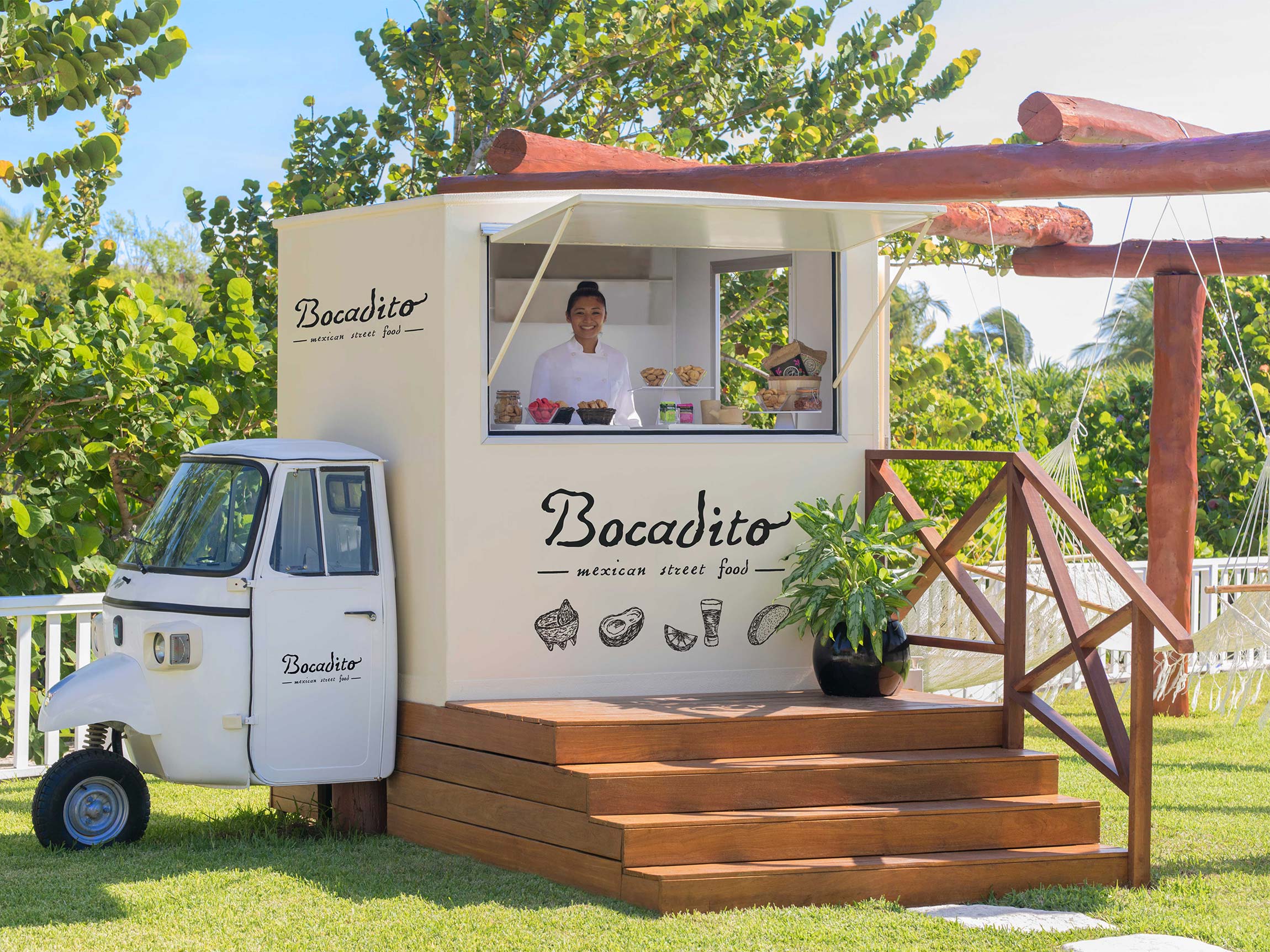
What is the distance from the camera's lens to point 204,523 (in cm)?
670

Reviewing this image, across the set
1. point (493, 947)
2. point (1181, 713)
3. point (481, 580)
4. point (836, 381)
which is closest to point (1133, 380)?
point (1181, 713)

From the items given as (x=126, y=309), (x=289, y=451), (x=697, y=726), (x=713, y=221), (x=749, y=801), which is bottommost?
(x=749, y=801)

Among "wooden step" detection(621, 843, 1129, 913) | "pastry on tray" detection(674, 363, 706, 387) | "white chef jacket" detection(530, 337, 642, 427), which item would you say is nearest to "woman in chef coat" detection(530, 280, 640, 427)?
"white chef jacket" detection(530, 337, 642, 427)

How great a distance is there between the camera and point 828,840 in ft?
19.5

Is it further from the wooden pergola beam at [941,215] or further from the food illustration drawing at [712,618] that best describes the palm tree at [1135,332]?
the food illustration drawing at [712,618]

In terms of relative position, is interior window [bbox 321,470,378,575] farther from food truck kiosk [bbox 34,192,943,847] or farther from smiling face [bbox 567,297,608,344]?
smiling face [bbox 567,297,608,344]

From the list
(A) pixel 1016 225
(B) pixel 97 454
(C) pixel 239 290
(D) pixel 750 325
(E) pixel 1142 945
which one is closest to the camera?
(E) pixel 1142 945

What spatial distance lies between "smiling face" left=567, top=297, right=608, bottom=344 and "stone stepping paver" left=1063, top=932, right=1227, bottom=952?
164 inches

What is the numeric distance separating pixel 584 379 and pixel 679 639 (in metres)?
1.67

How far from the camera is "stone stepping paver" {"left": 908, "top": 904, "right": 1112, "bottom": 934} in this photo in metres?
5.38

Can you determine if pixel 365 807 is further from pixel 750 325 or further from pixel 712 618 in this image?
pixel 750 325

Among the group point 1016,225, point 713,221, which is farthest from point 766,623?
point 1016,225

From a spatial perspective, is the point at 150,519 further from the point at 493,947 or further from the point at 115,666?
the point at 493,947

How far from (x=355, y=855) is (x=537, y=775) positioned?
39.2 inches
